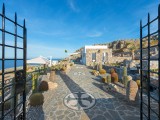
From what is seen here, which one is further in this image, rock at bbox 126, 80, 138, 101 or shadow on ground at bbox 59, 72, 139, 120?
rock at bbox 126, 80, 138, 101

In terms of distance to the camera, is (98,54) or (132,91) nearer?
(132,91)

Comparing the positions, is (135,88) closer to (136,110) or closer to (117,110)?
(136,110)

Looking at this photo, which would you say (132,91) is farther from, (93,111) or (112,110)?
(93,111)

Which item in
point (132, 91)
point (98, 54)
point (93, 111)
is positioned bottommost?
point (93, 111)

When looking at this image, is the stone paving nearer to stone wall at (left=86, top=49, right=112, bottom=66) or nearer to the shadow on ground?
the shadow on ground

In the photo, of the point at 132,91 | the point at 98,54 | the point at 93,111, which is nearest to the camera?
the point at 93,111

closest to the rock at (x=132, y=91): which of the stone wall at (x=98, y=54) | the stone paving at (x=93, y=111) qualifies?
the stone paving at (x=93, y=111)

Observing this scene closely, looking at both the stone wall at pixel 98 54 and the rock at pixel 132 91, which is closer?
the rock at pixel 132 91

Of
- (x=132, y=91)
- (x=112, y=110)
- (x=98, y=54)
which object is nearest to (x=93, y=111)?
(x=112, y=110)

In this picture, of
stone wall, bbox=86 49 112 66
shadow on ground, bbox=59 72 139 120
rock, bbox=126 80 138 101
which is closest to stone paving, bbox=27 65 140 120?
shadow on ground, bbox=59 72 139 120

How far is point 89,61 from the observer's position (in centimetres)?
3434

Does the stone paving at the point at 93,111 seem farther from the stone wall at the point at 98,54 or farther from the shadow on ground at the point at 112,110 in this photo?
the stone wall at the point at 98,54

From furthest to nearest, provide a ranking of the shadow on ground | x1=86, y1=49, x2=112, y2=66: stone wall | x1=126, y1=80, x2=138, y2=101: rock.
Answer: x1=86, y1=49, x2=112, y2=66: stone wall, x1=126, y1=80, x2=138, y2=101: rock, the shadow on ground

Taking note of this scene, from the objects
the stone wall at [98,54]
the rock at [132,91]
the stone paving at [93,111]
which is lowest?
the stone paving at [93,111]
